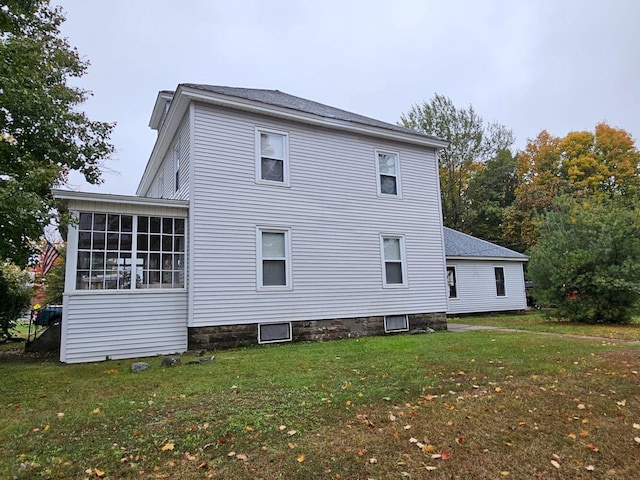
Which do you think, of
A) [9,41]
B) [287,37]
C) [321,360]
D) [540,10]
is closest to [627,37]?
[540,10]

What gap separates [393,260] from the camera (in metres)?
11.2

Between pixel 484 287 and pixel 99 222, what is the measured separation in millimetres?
15014

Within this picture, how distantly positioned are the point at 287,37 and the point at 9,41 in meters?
13.2

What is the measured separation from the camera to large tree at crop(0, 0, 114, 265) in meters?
7.04

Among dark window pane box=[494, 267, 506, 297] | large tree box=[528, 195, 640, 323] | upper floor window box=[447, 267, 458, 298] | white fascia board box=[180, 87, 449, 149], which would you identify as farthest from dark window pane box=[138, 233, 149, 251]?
dark window pane box=[494, 267, 506, 297]

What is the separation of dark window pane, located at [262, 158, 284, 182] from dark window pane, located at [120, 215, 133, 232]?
320cm

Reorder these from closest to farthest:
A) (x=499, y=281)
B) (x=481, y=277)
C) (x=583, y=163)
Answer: (x=481, y=277)
(x=499, y=281)
(x=583, y=163)

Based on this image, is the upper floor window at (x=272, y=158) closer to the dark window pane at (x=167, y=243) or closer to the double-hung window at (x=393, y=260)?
the dark window pane at (x=167, y=243)

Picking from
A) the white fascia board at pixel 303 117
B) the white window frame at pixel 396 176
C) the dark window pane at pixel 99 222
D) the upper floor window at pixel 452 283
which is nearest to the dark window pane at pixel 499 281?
the upper floor window at pixel 452 283

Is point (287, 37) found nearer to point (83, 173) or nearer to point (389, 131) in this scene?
point (389, 131)

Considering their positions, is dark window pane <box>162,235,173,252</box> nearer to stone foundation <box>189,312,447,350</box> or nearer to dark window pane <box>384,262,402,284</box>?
stone foundation <box>189,312,447,350</box>

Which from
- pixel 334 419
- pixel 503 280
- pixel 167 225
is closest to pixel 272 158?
pixel 167 225

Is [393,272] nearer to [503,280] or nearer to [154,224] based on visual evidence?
[154,224]

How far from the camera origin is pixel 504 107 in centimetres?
3241
